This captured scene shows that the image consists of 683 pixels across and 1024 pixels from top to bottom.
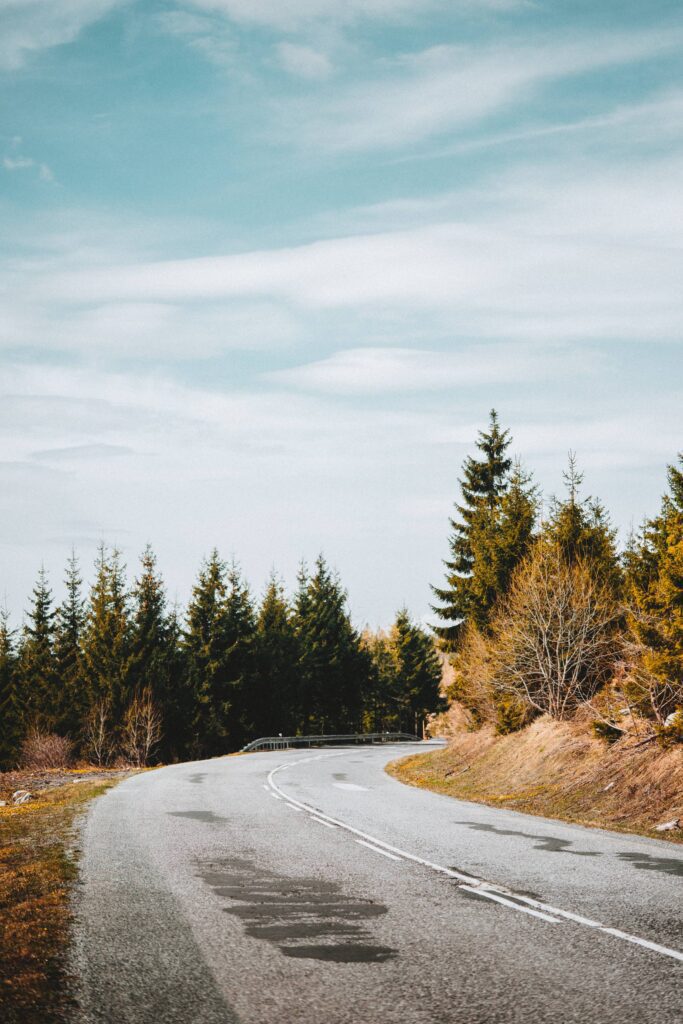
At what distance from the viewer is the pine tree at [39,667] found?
61.4 metres

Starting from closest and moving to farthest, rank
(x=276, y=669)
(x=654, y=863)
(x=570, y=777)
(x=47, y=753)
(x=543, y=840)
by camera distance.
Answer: (x=654, y=863)
(x=543, y=840)
(x=570, y=777)
(x=47, y=753)
(x=276, y=669)

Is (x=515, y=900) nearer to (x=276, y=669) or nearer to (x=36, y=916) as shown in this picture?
(x=36, y=916)

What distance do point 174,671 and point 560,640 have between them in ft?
126

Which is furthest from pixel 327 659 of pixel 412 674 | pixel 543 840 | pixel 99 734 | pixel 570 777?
pixel 543 840

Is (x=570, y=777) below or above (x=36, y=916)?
below

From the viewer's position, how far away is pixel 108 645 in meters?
56.4

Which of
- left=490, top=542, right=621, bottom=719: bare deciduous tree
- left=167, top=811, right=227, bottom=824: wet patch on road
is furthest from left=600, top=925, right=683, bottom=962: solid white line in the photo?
left=490, top=542, right=621, bottom=719: bare deciduous tree

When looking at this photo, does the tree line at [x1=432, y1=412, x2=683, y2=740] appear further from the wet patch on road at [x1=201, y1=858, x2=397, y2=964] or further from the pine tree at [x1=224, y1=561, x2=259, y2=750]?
the pine tree at [x1=224, y1=561, x2=259, y2=750]

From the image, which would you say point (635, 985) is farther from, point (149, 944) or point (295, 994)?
point (149, 944)

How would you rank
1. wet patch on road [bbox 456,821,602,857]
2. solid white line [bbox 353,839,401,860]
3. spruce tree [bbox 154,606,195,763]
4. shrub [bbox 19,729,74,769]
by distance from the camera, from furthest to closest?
spruce tree [bbox 154,606,195,763] < shrub [bbox 19,729,74,769] < wet patch on road [bbox 456,821,602,857] < solid white line [bbox 353,839,401,860]

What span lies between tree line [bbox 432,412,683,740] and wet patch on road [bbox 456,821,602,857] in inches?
183

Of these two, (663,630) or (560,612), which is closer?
(663,630)

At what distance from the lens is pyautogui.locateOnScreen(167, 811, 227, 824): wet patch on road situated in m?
16.0

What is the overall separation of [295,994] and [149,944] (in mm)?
1778
